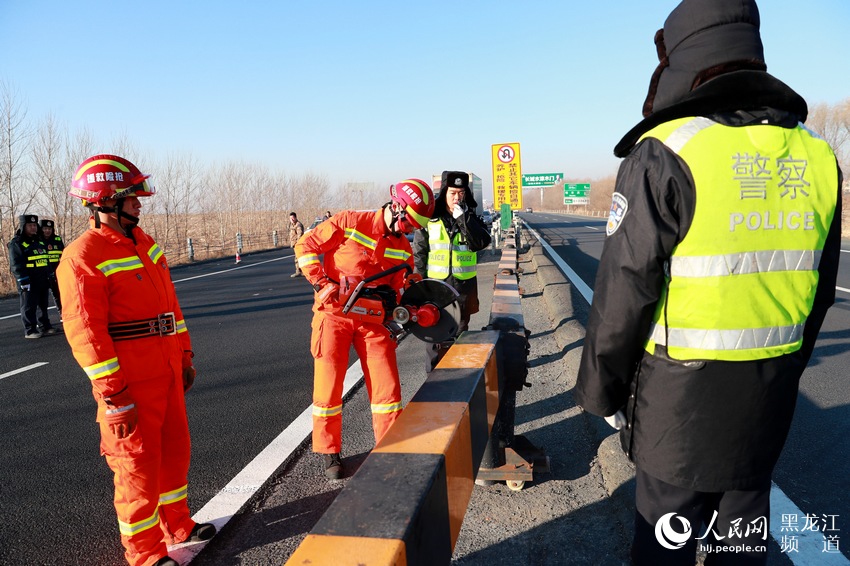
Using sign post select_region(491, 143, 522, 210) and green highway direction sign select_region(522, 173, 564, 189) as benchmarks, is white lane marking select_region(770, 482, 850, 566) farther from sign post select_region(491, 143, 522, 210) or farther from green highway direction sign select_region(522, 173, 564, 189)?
green highway direction sign select_region(522, 173, 564, 189)

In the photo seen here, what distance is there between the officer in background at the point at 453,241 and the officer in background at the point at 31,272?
7300 mm

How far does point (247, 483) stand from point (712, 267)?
3.05m

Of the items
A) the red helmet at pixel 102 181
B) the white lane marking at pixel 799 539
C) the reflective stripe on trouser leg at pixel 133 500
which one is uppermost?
the red helmet at pixel 102 181

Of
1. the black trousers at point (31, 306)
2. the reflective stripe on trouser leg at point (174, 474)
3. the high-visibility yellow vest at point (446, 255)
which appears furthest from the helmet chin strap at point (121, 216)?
the black trousers at point (31, 306)

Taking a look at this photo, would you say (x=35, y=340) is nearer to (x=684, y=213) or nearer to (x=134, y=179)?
(x=134, y=179)

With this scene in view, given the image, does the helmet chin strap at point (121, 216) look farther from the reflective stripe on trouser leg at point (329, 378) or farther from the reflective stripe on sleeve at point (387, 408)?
the reflective stripe on sleeve at point (387, 408)

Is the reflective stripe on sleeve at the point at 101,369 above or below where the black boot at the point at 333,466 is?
above

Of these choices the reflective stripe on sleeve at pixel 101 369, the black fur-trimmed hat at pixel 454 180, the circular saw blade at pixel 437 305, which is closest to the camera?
the reflective stripe on sleeve at pixel 101 369

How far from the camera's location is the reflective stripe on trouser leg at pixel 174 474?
108 inches

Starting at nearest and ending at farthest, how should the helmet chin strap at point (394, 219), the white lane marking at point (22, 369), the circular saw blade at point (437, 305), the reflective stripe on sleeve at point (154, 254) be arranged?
the reflective stripe on sleeve at point (154, 254) → the circular saw blade at point (437, 305) → the helmet chin strap at point (394, 219) → the white lane marking at point (22, 369)

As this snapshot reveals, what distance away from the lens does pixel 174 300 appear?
2928 mm

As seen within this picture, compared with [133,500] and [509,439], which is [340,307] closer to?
[509,439]

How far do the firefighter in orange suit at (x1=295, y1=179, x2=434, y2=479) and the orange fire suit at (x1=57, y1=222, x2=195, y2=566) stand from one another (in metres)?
0.92

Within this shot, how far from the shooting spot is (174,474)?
2.81 metres
